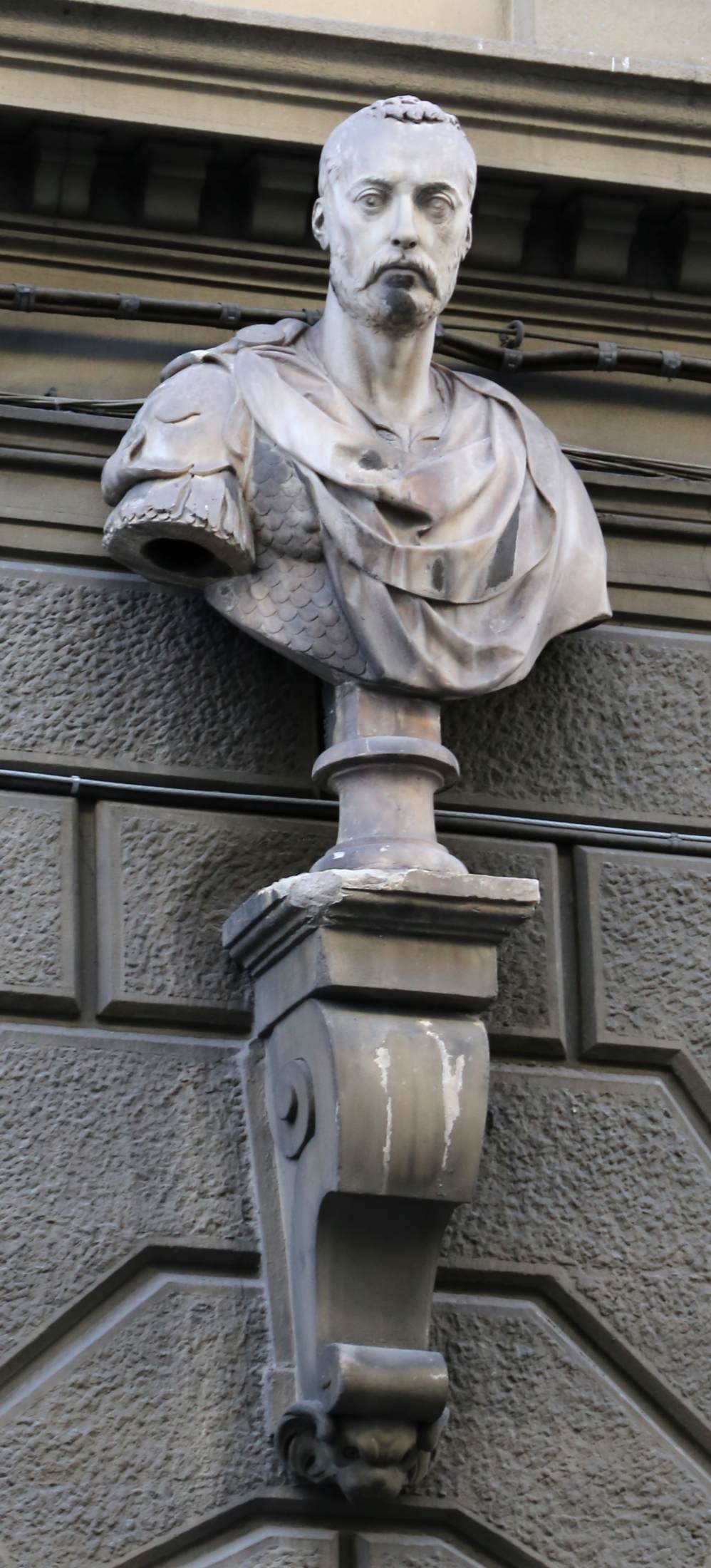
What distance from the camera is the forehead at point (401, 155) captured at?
16.0 ft

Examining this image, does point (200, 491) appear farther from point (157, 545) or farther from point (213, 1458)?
point (213, 1458)

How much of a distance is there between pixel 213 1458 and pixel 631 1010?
1076 mm

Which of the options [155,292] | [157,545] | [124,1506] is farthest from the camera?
[155,292]

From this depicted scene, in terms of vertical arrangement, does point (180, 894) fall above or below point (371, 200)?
below

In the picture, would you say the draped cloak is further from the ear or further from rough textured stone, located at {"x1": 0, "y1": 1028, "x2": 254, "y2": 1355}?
rough textured stone, located at {"x1": 0, "y1": 1028, "x2": 254, "y2": 1355}

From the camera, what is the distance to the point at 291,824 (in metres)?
5.09

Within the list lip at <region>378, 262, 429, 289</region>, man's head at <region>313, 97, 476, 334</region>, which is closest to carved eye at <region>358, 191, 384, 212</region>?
man's head at <region>313, 97, 476, 334</region>

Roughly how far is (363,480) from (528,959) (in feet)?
2.86

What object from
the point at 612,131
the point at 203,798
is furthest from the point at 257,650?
the point at 612,131

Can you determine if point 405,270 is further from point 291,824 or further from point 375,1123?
point 375,1123

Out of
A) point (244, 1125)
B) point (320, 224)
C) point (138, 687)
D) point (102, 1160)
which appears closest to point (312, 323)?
point (320, 224)

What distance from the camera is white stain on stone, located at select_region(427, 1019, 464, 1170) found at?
15.1 feet

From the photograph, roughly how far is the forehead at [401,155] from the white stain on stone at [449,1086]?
140 cm

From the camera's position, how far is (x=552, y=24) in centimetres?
570
